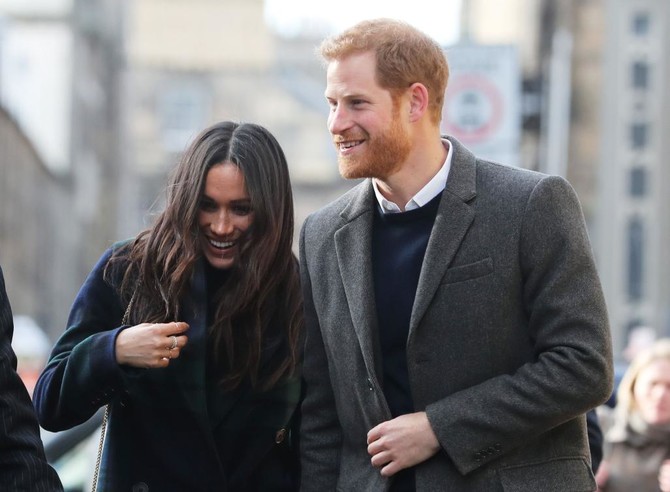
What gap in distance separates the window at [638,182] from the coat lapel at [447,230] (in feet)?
183

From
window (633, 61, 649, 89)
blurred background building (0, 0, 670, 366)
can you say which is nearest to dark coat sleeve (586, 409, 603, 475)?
blurred background building (0, 0, 670, 366)

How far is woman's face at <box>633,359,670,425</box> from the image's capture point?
24.1 feet

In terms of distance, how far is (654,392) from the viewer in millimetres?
7398

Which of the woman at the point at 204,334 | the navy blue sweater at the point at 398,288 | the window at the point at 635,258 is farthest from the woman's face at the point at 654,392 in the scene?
the window at the point at 635,258

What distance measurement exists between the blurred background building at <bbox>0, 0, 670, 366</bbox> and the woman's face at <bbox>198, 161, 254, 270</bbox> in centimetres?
2811

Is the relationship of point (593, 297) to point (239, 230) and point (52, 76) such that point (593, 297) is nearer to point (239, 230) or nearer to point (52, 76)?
point (239, 230)

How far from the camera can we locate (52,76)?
2432 inches

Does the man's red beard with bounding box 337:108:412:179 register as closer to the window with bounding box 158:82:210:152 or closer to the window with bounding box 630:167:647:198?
the window with bounding box 630:167:647:198

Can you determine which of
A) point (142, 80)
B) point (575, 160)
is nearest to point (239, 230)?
point (575, 160)

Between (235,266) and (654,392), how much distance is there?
10.7ft

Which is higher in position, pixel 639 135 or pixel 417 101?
pixel 417 101

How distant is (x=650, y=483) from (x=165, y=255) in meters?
3.42

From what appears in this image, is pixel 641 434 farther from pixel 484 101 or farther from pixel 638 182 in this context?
pixel 638 182

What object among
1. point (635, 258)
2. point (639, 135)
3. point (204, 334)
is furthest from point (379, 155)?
point (639, 135)
